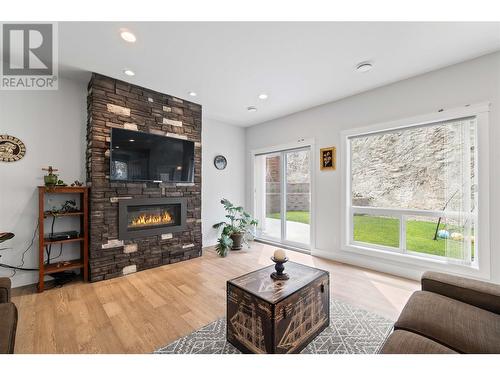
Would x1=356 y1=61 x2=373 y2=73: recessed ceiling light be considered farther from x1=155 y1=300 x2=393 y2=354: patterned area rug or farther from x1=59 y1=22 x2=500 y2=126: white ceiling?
x1=155 y1=300 x2=393 y2=354: patterned area rug

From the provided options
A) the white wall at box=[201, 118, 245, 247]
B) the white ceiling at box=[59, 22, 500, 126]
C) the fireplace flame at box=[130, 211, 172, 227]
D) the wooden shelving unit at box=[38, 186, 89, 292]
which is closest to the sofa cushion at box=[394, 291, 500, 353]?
the white ceiling at box=[59, 22, 500, 126]

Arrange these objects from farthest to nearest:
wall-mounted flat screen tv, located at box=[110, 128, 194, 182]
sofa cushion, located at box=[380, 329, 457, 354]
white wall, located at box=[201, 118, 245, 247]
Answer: white wall, located at box=[201, 118, 245, 247]
wall-mounted flat screen tv, located at box=[110, 128, 194, 182]
sofa cushion, located at box=[380, 329, 457, 354]

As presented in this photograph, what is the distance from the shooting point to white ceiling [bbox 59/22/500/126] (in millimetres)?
1929

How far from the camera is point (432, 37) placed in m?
2.04

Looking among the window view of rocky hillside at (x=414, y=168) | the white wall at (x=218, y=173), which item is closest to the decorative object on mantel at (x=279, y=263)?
the window view of rocky hillside at (x=414, y=168)

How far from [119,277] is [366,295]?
10.1 ft

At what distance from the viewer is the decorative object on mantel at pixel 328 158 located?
353cm

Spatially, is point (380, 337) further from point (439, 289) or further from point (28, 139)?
point (28, 139)

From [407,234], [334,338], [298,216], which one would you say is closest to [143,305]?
[334,338]

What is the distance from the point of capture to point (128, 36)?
203 cm

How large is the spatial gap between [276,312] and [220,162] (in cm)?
361

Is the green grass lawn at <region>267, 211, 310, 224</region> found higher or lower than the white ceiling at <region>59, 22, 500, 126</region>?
lower

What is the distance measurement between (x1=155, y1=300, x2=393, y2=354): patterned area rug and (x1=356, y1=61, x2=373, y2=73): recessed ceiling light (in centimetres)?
262
